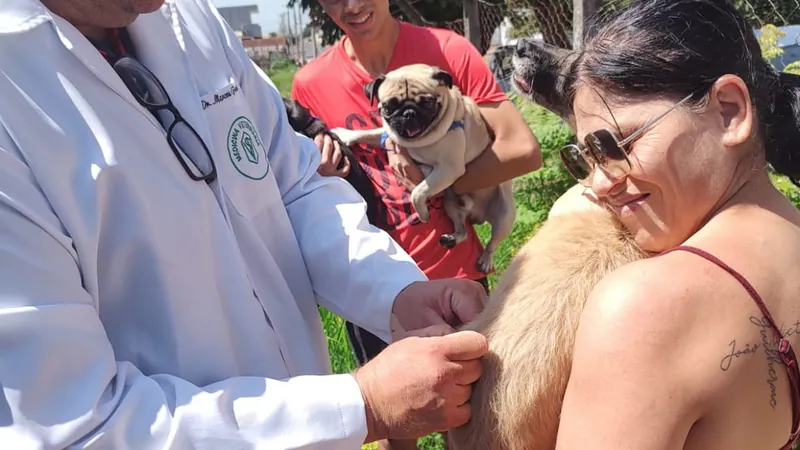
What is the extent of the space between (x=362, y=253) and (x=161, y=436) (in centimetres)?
87

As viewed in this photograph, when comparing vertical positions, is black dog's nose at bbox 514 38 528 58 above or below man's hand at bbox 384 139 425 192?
above

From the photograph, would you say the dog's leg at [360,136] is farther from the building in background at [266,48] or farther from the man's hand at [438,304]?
the building in background at [266,48]

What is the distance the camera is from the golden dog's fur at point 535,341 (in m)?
1.53

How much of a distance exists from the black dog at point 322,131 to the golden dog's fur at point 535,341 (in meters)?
1.75

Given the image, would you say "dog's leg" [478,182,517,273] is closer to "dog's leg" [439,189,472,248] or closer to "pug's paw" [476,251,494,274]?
"pug's paw" [476,251,494,274]

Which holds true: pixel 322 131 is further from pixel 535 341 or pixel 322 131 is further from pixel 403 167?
pixel 535 341

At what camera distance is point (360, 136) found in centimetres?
382

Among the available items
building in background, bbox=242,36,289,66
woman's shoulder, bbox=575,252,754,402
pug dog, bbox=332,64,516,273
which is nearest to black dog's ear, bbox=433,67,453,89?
pug dog, bbox=332,64,516,273

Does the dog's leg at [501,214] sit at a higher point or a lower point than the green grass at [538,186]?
higher

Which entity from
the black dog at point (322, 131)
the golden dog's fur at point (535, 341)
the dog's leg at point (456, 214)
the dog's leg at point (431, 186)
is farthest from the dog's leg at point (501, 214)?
the golden dog's fur at point (535, 341)

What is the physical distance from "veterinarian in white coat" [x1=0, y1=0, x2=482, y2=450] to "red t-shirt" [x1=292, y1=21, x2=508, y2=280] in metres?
1.36

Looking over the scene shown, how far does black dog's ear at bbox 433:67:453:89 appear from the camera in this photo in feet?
11.8

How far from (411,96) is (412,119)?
14.2 inches

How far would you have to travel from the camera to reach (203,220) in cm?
171
